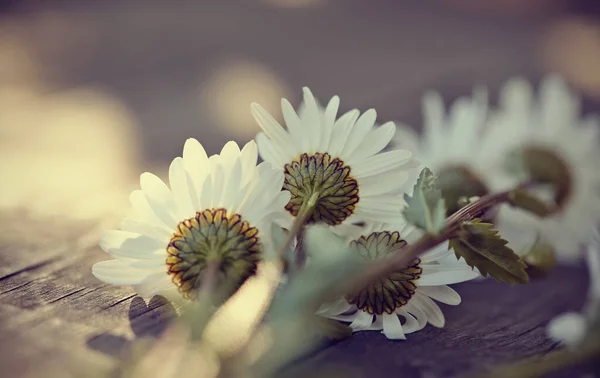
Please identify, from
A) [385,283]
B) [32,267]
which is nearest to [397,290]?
[385,283]

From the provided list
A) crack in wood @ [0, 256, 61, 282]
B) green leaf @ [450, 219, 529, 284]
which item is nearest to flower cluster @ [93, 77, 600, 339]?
green leaf @ [450, 219, 529, 284]

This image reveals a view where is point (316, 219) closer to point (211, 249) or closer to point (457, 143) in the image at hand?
point (211, 249)

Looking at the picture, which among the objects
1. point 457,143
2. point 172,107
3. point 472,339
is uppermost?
point 172,107

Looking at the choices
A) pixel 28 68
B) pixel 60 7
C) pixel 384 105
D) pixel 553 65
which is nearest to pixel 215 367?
pixel 384 105

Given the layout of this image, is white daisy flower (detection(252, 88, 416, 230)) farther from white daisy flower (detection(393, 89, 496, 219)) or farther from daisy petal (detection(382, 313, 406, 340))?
white daisy flower (detection(393, 89, 496, 219))

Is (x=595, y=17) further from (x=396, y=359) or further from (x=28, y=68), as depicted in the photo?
(x=396, y=359)

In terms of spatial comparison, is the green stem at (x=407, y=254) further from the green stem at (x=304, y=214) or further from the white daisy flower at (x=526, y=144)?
the white daisy flower at (x=526, y=144)
